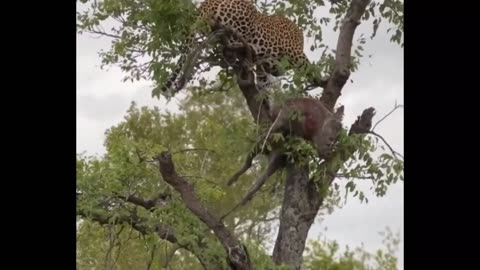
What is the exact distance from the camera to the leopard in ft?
13.3

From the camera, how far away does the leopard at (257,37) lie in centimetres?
404

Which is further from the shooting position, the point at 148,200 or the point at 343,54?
the point at 343,54

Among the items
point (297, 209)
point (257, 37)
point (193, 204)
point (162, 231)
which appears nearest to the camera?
point (193, 204)

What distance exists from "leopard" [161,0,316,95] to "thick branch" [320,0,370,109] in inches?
7.0

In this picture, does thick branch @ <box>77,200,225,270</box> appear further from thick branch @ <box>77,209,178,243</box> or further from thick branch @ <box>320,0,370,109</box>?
thick branch @ <box>320,0,370,109</box>

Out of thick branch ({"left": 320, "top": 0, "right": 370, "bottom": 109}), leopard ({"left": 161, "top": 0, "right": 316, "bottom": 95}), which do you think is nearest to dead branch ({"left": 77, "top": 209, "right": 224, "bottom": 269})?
leopard ({"left": 161, "top": 0, "right": 316, "bottom": 95})

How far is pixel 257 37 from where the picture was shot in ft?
13.7

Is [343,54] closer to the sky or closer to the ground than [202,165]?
closer to the sky

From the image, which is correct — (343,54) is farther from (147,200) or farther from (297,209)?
(147,200)

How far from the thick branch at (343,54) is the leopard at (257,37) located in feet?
0.59

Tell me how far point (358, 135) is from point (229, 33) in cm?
91

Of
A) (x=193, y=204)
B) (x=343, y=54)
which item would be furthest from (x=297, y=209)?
(x=343, y=54)

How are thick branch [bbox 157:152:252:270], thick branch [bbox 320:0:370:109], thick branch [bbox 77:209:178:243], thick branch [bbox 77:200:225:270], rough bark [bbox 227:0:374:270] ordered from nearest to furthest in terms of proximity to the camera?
1. thick branch [bbox 157:152:252:270]
2. thick branch [bbox 77:200:225:270]
3. thick branch [bbox 77:209:178:243]
4. rough bark [bbox 227:0:374:270]
5. thick branch [bbox 320:0:370:109]

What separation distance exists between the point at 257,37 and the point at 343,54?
0.51 metres
